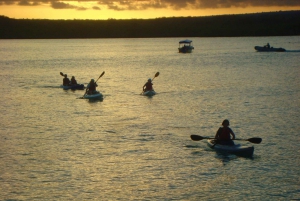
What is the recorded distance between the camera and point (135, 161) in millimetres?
27656

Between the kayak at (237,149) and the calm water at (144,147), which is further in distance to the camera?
the kayak at (237,149)

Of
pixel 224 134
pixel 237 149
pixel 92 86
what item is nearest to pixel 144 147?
pixel 224 134

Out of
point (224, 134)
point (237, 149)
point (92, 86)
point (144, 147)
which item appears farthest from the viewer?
point (92, 86)

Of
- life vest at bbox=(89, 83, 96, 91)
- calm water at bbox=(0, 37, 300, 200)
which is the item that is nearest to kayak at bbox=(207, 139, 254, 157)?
calm water at bbox=(0, 37, 300, 200)

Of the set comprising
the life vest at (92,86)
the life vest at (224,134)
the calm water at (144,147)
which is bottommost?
the calm water at (144,147)

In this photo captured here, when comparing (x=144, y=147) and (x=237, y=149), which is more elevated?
(x=237, y=149)

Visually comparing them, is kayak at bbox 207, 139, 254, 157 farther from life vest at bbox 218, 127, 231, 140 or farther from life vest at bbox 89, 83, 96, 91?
life vest at bbox 89, 83, 96, 91

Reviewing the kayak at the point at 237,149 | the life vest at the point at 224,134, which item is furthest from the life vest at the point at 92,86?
the life vest at the point at 224,134

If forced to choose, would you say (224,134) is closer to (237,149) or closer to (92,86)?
(237,149)

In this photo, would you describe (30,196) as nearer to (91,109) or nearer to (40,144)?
(40,144)

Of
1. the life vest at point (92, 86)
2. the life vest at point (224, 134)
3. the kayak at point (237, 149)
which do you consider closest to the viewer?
the kayak at point (237, 149)

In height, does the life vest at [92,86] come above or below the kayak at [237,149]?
above

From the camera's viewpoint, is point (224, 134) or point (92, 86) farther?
point (92, 86)

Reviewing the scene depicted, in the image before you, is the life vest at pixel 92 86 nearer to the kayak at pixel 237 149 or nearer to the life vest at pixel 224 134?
the kayak at pixel 237 149
